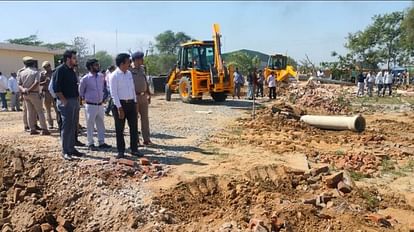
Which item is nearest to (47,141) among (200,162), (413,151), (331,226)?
(200,162)

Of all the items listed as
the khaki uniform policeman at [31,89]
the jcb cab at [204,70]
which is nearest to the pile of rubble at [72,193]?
the khaki uniform policeman at [31,89]

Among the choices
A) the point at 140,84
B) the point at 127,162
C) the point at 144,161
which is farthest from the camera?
the point at 140,84

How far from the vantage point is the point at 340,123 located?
12344 mm

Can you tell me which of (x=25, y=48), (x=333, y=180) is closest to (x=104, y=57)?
(x=25, y=48)

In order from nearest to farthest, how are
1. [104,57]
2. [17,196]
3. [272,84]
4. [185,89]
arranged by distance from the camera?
[17,196] → [185,89] → [272,84] → [104,57]

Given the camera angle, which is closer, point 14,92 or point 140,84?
point 140,84

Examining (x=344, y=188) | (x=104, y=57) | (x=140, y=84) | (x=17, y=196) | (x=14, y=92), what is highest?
(x=104, y=57)

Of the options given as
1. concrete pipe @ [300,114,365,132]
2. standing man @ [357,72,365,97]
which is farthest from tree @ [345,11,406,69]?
concrete pipe @ [300,114,365,132]

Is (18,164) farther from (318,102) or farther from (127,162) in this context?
(318,102)

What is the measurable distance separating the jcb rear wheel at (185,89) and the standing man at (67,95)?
36.1 feet

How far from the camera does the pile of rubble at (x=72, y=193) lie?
561 cm

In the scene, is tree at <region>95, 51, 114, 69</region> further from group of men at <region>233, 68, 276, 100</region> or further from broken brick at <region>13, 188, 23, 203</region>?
broken brick at <region>13, 188, 23, 203</region>

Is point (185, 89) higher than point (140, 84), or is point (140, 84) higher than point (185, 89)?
point (140, 84)

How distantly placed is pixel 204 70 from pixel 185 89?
57.6 inches
